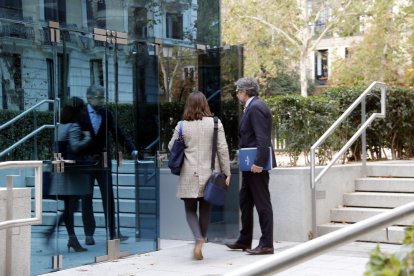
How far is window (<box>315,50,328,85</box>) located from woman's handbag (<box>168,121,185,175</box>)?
43753 millimetres

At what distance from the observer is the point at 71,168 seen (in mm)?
7871

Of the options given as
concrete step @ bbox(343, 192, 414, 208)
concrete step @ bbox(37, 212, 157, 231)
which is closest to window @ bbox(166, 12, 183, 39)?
concrete step @ bbox(37, 212, 157, 231)

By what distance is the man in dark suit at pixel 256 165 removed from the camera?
8.20 metres

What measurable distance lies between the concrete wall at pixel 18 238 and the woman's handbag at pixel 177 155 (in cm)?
167

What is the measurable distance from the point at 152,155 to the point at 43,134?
1.55 metres

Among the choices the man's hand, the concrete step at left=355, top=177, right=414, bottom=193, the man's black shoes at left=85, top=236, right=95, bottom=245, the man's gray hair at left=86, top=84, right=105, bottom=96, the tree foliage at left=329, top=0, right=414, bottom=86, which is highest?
the tree foliage at left=329, top=0, right=414, bottom=86

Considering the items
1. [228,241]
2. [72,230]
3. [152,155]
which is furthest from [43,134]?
[228,241]

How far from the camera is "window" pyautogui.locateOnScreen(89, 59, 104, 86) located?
26.6 feet

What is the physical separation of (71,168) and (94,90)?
2.75 ft

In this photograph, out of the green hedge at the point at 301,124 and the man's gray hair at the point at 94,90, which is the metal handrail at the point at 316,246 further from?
the man's gray hair at the point at 94,90

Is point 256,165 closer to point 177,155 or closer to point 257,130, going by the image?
point 257,130

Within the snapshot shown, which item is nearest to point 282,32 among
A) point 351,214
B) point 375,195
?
point 375,195

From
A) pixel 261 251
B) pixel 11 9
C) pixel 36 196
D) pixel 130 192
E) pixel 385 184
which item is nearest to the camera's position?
pixel 36 196

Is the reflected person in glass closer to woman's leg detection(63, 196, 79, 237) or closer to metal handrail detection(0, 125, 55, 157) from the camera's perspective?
woman's leg detection(63, 196, 79, 237)
